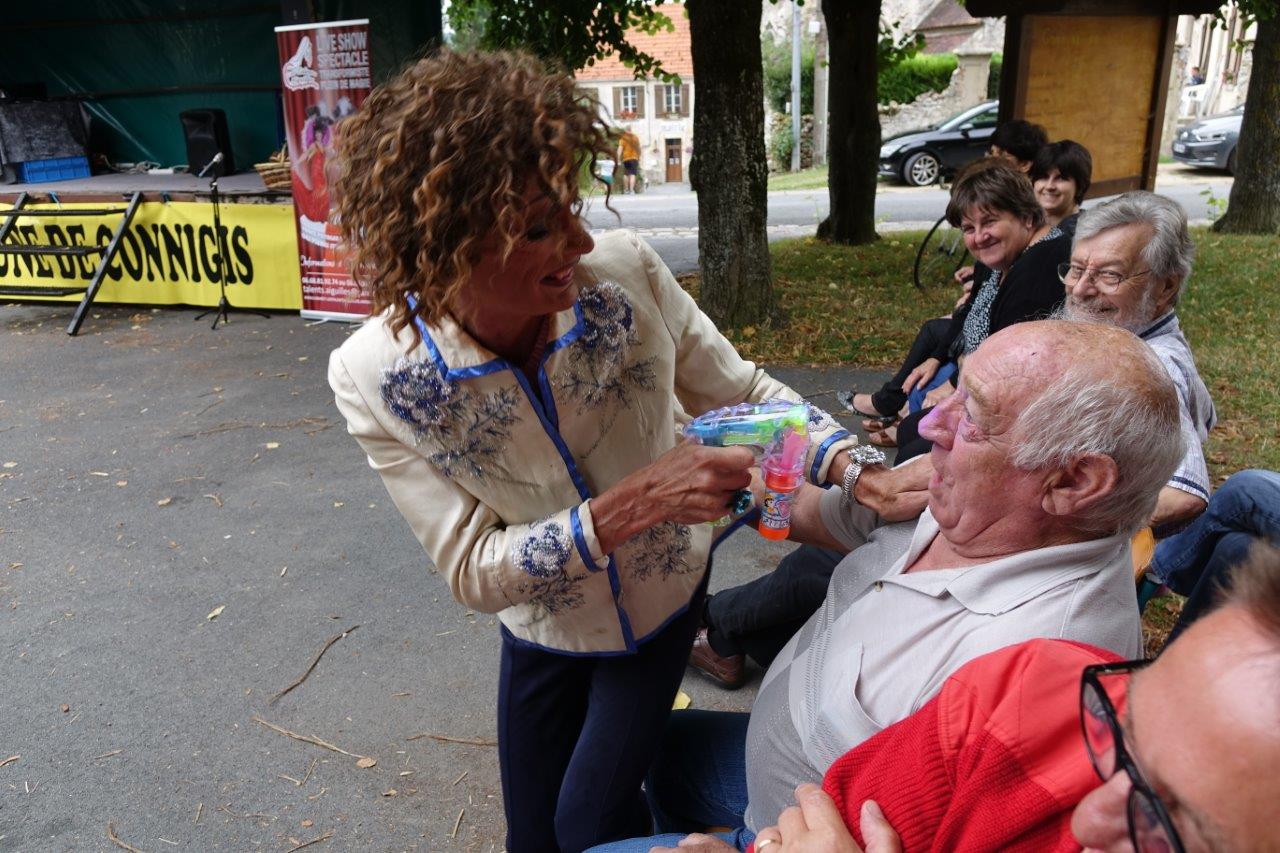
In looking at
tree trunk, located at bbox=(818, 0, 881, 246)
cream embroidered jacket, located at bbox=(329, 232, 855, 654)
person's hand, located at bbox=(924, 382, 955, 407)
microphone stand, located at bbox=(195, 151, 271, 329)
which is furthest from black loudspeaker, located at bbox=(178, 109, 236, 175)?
cream embroidered jacket, located at bbox=(329, 232, 855, 654)

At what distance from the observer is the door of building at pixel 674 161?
4331 cm

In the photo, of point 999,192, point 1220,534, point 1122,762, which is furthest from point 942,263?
point 1122,762

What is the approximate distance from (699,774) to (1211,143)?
864 inches

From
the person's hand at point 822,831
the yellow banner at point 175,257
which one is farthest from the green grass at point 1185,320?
the yellow banner at point 175,257

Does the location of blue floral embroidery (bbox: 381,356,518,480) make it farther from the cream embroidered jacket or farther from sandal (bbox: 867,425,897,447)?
sandal (bbox: 867,425,897,447)

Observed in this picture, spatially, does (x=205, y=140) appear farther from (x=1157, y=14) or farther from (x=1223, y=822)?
(x=1223, y=822)

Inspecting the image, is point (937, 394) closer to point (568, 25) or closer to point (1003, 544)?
point (1003, 544)

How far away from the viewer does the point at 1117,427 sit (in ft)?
4.80

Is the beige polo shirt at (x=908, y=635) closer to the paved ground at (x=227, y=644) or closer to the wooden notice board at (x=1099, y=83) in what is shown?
the paved ground at (x=227, y=644)

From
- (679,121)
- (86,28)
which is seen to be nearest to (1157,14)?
(86,28)

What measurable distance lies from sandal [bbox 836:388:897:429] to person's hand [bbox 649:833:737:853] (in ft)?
13.2

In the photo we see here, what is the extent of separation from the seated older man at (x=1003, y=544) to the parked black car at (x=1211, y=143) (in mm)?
21364

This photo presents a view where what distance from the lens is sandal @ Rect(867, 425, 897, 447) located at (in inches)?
209

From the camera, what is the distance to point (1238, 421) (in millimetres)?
5098
